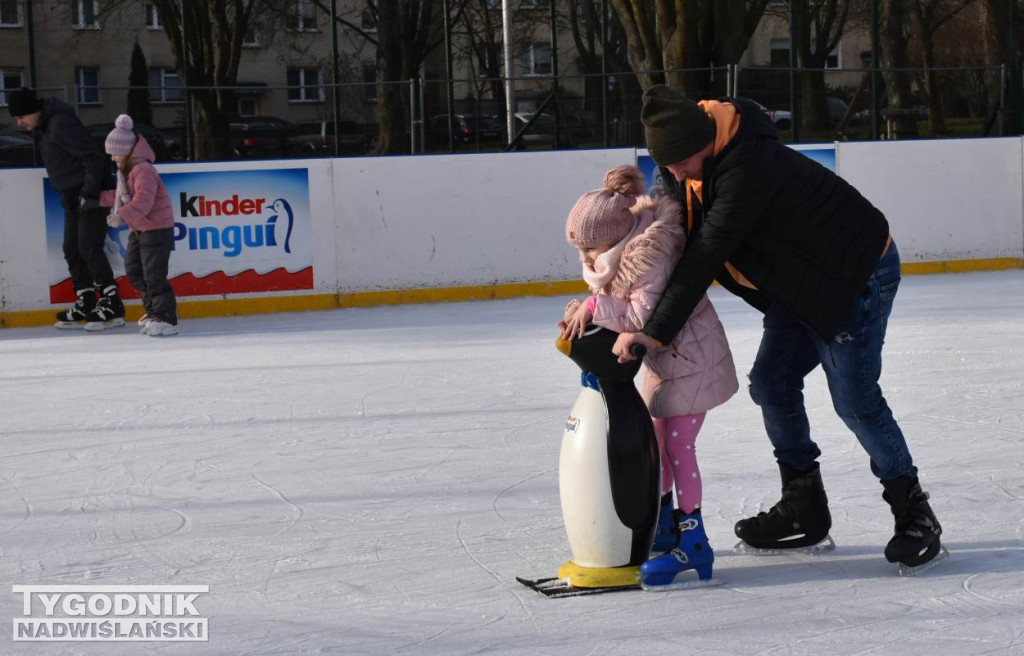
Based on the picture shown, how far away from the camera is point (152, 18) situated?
1731 cm

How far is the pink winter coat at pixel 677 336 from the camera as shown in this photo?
3.53m

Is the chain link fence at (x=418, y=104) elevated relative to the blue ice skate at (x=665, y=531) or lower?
elevated

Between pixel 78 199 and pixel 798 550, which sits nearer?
pixel 798 550

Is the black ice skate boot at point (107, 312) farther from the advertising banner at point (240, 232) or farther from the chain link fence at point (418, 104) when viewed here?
the chain link fence at point (418, 104)

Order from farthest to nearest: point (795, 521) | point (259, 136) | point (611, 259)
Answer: point (259, 136), point (795, 521), point (611, 259)

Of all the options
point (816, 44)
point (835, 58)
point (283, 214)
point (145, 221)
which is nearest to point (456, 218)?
point (283, 214)

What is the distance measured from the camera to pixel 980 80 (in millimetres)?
13734

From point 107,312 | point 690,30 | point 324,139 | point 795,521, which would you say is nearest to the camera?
point 795,521

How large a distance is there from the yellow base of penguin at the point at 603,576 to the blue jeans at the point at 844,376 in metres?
0.60

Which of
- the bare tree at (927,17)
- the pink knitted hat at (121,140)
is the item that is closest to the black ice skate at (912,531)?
the pink knitted hat at (121,140)

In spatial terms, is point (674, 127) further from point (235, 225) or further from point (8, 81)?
point (8, 81)

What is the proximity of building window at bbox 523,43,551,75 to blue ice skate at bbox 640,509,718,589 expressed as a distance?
557 inches

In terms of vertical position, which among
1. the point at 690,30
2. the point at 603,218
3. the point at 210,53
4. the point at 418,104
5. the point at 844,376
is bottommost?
the point at 844,376

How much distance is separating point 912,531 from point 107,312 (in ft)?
24.9
